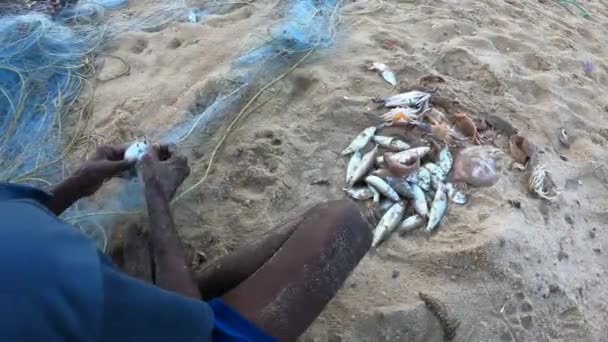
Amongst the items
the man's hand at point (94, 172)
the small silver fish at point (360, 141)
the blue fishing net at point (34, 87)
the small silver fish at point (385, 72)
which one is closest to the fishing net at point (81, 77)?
the blue fishing net at point (34, 87)

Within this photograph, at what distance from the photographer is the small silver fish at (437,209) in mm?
3314

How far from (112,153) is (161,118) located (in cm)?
103

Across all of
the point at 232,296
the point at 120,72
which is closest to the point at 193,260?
the point at 232,296

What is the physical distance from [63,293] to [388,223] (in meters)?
2.12

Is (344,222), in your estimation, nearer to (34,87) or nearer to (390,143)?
(390,143)

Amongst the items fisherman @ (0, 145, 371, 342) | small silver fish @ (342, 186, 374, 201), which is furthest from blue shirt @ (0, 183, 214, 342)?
small silver fish @ (342, 186, 374, 201)

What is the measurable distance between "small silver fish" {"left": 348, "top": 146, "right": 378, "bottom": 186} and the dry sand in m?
0.11

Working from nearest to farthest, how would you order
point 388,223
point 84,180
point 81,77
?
1. point 84,180
2. point 388,223
3. point 81,77

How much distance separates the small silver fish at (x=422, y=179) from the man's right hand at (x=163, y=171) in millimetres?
1355

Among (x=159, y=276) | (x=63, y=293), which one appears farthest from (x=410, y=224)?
(x=63, y=293)

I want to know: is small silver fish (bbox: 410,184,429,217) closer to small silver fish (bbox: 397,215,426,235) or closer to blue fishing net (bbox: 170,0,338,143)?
small silver fish (bbox: 397,215,426,235)

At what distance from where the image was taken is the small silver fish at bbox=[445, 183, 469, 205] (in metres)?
3.45

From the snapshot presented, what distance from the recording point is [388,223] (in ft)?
10.8

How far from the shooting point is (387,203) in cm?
346
